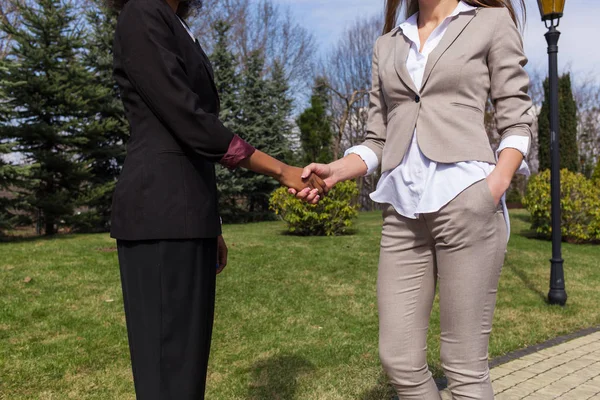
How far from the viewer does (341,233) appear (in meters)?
11.5

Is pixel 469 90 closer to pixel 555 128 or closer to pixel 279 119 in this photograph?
pixel 555 128

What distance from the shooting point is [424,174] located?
2025 millimetres

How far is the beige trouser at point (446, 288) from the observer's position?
75.6 inches

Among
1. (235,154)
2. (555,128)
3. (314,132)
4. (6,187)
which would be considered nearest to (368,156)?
(235,154)

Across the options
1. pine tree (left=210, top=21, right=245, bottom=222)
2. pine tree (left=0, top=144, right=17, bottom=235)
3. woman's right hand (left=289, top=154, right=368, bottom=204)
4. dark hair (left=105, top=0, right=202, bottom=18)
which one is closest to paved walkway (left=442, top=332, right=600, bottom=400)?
woman's right hand (left=289, top=154, right=368, bottom=204)

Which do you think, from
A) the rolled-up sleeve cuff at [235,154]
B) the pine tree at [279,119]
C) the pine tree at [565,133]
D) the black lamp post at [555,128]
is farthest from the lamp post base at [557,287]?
the pine tree at [279,119]

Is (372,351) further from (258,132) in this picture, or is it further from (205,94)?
(258,132)

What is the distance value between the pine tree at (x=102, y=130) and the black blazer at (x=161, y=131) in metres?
11.2

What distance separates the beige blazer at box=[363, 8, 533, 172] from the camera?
77.7 inches

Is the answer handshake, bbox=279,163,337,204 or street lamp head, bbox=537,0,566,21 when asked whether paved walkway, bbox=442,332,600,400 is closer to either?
handshake, bbox=279,163,337,204

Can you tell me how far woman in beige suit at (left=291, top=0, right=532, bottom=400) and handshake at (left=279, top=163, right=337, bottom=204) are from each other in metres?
0.28

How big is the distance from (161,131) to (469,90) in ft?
3.70

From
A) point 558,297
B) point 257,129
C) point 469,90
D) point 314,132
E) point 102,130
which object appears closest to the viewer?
point 469,90

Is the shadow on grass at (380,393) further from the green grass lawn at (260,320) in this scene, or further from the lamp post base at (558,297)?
the lamp post base at (558,297)
